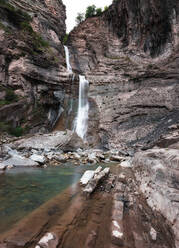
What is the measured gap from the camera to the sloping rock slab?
1045 cm

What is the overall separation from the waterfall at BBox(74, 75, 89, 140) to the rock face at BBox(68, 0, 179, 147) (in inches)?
29.8

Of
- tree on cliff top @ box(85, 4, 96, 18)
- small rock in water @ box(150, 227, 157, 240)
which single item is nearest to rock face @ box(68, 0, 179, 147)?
tree on cliff top @ box(85, 4, 96, 18)

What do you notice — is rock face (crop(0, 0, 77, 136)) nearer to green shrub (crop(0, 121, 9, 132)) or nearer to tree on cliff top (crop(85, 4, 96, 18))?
green shrub (crop(0, 121, 9, 132))

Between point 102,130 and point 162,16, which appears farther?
point 162,16

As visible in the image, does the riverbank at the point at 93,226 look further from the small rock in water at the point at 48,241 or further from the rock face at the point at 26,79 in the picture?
the rock face at the point at 26,79

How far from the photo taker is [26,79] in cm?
1402

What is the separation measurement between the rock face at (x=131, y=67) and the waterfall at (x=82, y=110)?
2.49ft

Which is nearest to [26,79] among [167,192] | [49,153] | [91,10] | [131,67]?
[49,153]

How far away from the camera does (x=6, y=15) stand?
15430mm

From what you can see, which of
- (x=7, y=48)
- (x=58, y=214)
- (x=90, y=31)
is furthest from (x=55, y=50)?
(x=58, y=214)

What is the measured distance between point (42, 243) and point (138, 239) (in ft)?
4.43

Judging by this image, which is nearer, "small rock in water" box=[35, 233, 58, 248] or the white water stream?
"small rock in water" box=[35, 233, 58, 248]

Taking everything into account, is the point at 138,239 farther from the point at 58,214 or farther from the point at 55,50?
the point at 55,50

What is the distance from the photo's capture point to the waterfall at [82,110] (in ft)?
56.6
